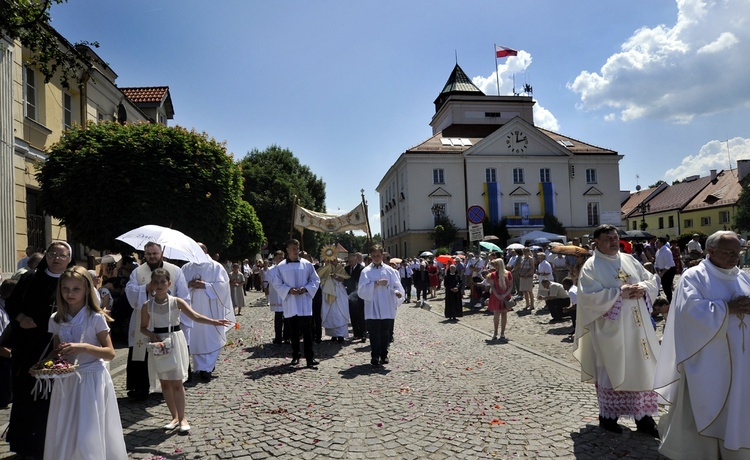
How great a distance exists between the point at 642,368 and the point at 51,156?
1481 centimetres

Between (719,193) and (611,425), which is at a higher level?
(719,193)

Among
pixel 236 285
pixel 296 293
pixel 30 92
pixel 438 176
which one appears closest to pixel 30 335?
pixel 296 293

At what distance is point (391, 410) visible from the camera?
626cm

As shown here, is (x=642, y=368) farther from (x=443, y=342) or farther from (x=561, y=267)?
(x=561, y=267)

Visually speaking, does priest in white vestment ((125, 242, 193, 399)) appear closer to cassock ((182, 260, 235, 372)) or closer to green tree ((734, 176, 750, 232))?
cassock ((182, 260, 235, 372))

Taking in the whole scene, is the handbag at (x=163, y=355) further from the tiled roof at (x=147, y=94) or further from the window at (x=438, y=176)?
the window at (x=438, y=176)

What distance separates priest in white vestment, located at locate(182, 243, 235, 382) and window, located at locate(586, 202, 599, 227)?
51.4 m

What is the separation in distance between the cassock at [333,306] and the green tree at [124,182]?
17.3 ft

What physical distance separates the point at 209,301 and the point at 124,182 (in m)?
7.06

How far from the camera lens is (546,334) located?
40.9 feet

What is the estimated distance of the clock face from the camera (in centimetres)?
5284

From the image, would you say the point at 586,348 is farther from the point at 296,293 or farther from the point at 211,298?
the point at 211,298

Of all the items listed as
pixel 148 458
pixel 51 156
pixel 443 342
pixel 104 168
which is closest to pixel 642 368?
pixel 148 458

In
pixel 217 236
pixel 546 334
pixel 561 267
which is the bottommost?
pixel 546 334
